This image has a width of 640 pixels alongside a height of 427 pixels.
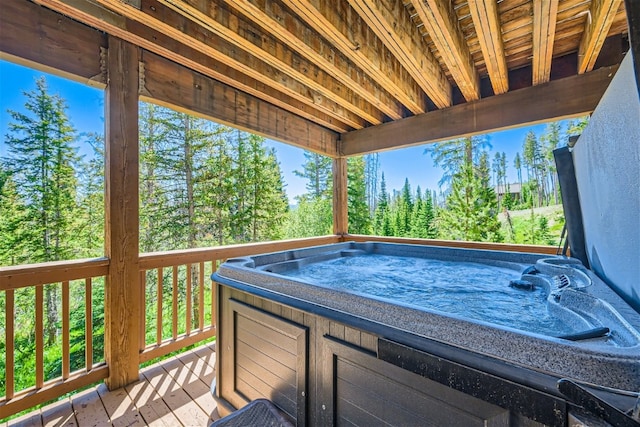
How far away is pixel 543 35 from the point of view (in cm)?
212

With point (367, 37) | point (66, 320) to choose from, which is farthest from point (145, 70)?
point (66, 320)

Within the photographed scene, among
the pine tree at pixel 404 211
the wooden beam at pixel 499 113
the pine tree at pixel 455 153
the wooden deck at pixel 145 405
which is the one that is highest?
the pine tree at pixel 455 153

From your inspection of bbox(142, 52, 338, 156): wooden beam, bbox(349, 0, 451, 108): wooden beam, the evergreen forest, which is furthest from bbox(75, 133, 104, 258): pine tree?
bbox(349, 0, 451, 108): wooden beam

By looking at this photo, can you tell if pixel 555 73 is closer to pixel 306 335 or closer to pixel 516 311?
pixel 516 311

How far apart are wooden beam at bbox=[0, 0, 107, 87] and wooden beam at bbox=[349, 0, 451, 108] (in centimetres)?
191

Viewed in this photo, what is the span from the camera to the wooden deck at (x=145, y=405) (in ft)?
5.93

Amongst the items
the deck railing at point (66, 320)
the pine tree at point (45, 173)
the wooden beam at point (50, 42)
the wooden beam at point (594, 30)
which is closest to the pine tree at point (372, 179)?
the deck railing at point (66, 320)

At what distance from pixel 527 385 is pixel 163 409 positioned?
7.26 ft

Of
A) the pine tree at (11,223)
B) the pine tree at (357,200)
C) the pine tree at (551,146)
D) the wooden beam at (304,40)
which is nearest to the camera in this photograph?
the wooden beam at (304,40)

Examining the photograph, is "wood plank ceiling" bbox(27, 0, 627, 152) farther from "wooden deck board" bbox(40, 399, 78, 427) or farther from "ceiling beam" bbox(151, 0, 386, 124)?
"wooden deck board" bbox(40, 399, 78, 427)

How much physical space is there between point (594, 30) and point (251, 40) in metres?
2.56

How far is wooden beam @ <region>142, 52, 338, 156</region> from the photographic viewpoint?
8.08 ft

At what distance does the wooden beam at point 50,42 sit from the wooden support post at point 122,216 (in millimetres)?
107

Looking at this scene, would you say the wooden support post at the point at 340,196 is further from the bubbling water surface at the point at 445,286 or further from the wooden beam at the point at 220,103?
the bubbling water surface at the point at 445,286
